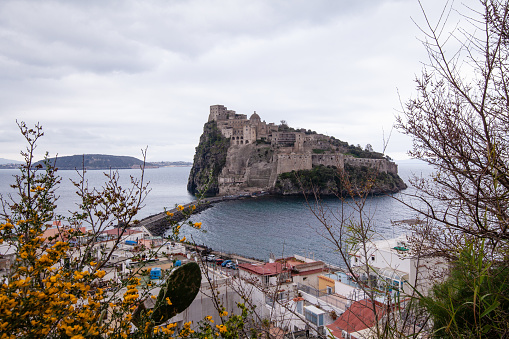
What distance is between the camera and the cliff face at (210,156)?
7374cm

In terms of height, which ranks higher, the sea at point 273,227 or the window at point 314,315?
the window at point 314,315

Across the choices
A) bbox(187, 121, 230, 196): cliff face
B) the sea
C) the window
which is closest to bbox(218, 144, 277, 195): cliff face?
bbox(187, 121, 230, 196): cliff face

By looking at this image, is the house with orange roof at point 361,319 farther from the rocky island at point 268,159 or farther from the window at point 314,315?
the rocky island at point 268,159

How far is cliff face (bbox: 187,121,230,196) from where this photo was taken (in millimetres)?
73738

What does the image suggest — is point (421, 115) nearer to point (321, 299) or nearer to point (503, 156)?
point (503, 156)

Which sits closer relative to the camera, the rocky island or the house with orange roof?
the house with orange roof

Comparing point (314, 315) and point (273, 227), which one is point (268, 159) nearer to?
point (273, 227)

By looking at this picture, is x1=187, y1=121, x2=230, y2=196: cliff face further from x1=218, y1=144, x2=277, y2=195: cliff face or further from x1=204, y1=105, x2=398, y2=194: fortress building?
x1=218, y1=144, x2=277, y2=195: cliff face

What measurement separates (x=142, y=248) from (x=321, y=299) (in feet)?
35.5

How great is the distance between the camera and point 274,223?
40.9 meters

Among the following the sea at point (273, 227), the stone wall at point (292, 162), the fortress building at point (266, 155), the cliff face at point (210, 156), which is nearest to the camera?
the sea at point (273, 227)

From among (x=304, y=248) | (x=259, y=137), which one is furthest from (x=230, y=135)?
(x=304, y=248)

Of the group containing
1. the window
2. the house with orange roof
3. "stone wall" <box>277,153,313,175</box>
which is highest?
"stone wall" <box>277,153,313,175</box>

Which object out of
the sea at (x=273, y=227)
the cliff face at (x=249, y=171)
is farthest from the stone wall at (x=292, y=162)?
the sea at (x=273, y=227)
